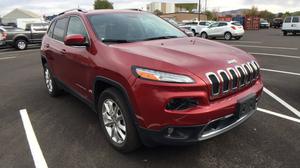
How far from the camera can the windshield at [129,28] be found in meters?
4.02

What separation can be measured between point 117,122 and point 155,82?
935mm

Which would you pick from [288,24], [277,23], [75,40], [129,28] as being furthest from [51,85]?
[277,23]

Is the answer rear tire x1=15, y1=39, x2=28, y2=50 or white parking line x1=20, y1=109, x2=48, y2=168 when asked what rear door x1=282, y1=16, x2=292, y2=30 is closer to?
rear tire x1=15, y1=39, x2=28, y2=50

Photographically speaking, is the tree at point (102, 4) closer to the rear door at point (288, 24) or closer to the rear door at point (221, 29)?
the rear door at point (288, 24)

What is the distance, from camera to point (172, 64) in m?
3.02

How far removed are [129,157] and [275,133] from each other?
2.05 meters

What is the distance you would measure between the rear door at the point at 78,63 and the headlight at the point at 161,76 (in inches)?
44.4

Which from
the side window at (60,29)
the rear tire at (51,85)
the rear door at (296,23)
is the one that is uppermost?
the rear door at (296,23)

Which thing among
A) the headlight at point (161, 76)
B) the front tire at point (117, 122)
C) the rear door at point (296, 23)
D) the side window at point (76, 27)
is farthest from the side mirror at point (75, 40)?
the rear door at point (296, 23)

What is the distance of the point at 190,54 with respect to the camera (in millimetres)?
3318

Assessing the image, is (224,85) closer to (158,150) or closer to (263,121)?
(158,150)

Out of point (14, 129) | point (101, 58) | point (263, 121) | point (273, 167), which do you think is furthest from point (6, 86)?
point (273, 167)

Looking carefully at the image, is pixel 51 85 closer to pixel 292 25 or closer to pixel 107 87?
pixel 107 87

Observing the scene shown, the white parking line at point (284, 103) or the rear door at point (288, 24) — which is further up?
the rear door at point (288, 24)
